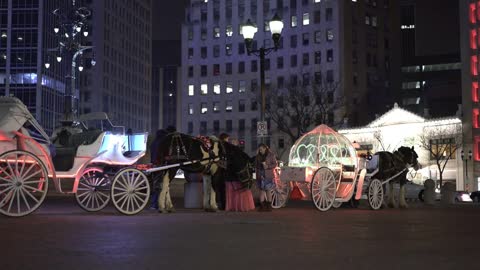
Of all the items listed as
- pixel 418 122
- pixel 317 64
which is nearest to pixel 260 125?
pixel 418 122

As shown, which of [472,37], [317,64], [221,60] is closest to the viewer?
[472,37]

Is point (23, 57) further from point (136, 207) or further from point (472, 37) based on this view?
point (136, 207)

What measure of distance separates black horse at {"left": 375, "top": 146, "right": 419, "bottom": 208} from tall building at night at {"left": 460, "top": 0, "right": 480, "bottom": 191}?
5083 cm

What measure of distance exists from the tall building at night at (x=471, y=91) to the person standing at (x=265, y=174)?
57.8 meters

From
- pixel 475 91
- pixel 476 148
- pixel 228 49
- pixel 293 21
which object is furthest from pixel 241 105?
pixel 476 148

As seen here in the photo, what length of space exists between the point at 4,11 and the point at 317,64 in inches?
1979

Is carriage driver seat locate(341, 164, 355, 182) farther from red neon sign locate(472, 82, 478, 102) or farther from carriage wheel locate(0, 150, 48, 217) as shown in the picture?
red neon sign locate(472, 82, 478, 102)

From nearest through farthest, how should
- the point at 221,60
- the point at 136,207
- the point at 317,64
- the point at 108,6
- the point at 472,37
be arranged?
the point at 136,207 → the point at 472,37 → the point at 317,64 → the point at 221,60 → the point at 108,6

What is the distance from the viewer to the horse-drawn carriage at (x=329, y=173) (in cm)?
2025

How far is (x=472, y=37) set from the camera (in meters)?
77.2

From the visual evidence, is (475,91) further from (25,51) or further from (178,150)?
(25,51)

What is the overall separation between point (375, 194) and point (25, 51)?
96.9m

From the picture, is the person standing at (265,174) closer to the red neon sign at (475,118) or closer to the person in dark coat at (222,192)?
the person in dark coat at (222,192)

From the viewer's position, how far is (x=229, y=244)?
9875 millimetres
